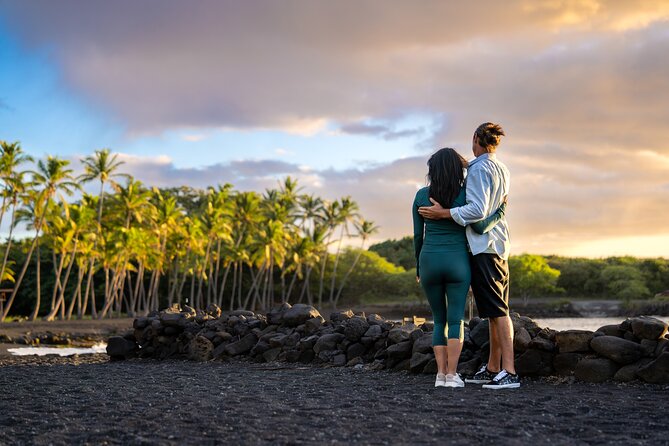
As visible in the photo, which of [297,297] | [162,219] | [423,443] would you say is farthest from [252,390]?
[297,297]

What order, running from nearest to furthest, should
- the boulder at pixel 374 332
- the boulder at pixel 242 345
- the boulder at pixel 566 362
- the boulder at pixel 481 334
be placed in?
the boulder at pixel 566 362, the boulder at pixel 481 334, the boulder at pixel 374 332, the boulder at pixel 242 345

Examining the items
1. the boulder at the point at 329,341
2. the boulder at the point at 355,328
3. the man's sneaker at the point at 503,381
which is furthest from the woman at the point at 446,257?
the boulder at the point at 329,341

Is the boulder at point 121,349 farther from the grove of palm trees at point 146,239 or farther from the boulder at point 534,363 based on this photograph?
the grove of palm trees at point 146,239

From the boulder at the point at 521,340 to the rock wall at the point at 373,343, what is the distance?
0.01 metres

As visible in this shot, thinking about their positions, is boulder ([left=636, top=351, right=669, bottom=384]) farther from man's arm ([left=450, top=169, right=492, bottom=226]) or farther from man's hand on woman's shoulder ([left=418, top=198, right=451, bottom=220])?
man's hand on woman's shoulder ([left=418, top=198, right=451, bottom=220])

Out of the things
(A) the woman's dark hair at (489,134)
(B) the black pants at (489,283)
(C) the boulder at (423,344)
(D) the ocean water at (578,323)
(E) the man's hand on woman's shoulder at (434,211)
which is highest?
(A) the woman's dark hair at (489,134)

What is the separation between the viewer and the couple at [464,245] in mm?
5992

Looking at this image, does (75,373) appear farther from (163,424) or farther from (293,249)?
(293,249)

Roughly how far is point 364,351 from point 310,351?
870 millimetres

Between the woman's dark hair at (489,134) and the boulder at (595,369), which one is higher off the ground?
the woman's dark hair at (489,134)

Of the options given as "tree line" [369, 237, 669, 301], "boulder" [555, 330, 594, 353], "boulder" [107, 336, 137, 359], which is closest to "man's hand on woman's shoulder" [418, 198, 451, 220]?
"boulder" [555, 330, 594, 353]

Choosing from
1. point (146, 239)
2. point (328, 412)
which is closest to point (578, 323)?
point (146, 239)

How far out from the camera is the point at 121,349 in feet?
38.6

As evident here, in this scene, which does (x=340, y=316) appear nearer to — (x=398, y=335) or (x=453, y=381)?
(x=398, y=335)
